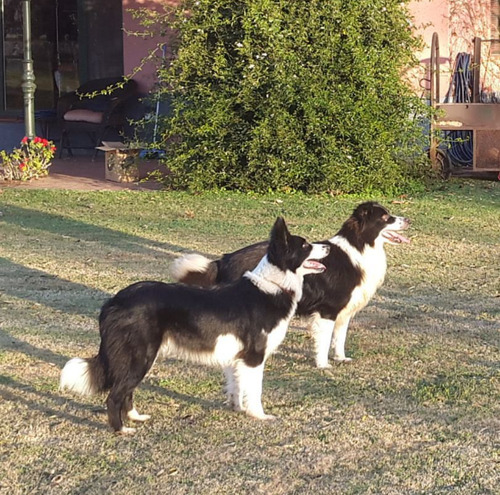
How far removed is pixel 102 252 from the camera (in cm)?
1007

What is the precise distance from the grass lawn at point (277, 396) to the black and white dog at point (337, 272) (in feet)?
0.83

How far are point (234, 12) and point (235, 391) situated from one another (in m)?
8.56

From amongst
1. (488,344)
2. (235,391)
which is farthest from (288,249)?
(488,344)

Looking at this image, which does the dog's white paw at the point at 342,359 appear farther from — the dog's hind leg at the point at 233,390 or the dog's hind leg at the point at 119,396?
the dog's hind leg at the point at 119,396

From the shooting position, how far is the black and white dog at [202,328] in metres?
5.20

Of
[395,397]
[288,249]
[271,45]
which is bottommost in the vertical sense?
[395,397]

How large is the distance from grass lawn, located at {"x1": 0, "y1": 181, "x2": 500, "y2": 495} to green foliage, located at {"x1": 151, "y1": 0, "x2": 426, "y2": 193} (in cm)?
271

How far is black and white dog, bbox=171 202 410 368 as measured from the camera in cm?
643

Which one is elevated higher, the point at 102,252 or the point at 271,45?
the point at 271,45

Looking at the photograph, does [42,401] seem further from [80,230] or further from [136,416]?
[80,230]

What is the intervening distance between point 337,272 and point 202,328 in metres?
1.51

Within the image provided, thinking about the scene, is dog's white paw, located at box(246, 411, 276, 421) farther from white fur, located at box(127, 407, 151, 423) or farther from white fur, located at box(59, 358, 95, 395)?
white fur, located at box(59, 358, 95, 395)

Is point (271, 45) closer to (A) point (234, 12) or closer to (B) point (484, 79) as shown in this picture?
(A) point (234, 12)

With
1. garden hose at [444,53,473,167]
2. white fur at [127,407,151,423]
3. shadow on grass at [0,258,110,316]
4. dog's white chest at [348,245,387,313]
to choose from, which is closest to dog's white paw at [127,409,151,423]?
white fur at [127,407,151,423]
